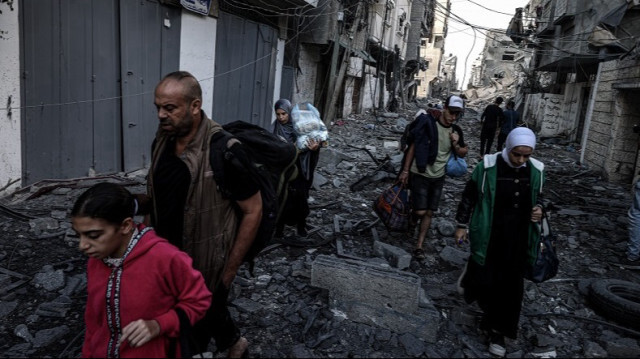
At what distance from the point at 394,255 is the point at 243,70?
7.25 metres

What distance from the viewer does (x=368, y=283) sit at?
363 centimetres

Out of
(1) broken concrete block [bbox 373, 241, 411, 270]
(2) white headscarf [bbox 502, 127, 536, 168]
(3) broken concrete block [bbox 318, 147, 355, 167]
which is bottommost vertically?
(1) broken concrete block [bbox 373, 241, 411, 270]

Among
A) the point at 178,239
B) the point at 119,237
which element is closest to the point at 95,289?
the point at 119,237

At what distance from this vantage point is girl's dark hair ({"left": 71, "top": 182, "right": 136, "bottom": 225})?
66.5 inches

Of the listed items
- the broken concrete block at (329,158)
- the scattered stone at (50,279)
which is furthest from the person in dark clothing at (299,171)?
the broken concrete block at (329,158)

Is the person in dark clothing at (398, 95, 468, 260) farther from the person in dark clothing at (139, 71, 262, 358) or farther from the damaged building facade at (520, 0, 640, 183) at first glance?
the damaged building facade at (520, 0, 640, 183)

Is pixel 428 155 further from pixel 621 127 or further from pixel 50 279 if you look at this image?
pixel 621 127

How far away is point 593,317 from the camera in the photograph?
4.13 metres

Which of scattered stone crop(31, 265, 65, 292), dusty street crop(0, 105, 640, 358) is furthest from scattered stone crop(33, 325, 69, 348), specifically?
scattered stone crop(31, 265, 65, 292)

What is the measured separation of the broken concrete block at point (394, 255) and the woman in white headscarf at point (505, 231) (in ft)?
4.31

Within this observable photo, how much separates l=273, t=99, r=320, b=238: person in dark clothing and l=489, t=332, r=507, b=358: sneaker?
2.58m

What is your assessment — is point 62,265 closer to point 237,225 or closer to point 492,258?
point 237,225

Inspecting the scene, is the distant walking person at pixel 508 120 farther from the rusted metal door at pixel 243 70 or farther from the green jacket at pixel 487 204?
the green jacket at pixel 487 204

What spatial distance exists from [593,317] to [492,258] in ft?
5.55
